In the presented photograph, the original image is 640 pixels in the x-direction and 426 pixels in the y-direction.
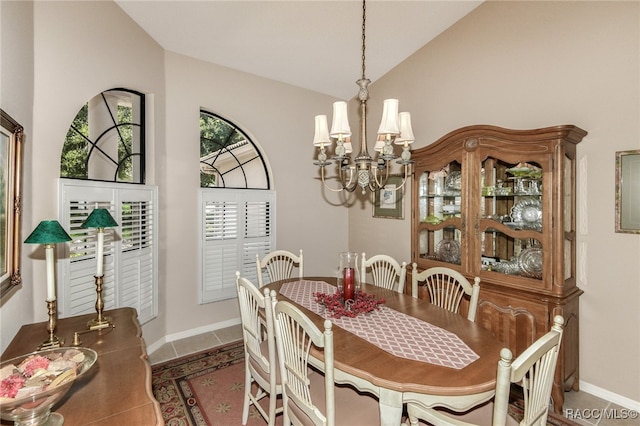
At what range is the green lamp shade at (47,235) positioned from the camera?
4.76 feet

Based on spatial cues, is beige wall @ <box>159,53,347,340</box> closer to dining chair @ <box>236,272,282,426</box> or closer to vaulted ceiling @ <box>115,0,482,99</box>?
vaulted ceiling @ <box>115,0,482,99</box>

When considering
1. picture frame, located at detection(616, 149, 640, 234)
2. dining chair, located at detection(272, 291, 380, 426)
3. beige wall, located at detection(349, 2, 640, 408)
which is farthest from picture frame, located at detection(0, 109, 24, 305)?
picture frame, located at detection(616, 149, 640, 234)

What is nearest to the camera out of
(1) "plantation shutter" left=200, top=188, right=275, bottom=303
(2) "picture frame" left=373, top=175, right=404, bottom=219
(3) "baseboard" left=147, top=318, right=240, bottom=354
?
(3) "baseboard" left=147, top=318, right=240, bottom=354

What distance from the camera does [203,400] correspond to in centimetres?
236

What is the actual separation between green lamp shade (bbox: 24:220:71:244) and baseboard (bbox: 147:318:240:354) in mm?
1922

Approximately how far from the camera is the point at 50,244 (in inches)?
58.9

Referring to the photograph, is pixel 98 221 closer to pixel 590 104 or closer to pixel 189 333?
pixel 189 333

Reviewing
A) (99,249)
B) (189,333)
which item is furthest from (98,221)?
(189,333)

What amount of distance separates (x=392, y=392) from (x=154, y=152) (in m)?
2.88

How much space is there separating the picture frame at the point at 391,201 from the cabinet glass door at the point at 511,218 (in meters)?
1.13

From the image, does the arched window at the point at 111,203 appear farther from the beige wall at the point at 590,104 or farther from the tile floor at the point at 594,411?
the beige wall at the point at 590,104

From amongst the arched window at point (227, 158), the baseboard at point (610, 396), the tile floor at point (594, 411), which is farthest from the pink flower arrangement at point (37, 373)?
the baseboard at point (610, 396)

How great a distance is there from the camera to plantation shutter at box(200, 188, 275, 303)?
3.49 meters

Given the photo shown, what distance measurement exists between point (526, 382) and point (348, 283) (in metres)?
1.07
